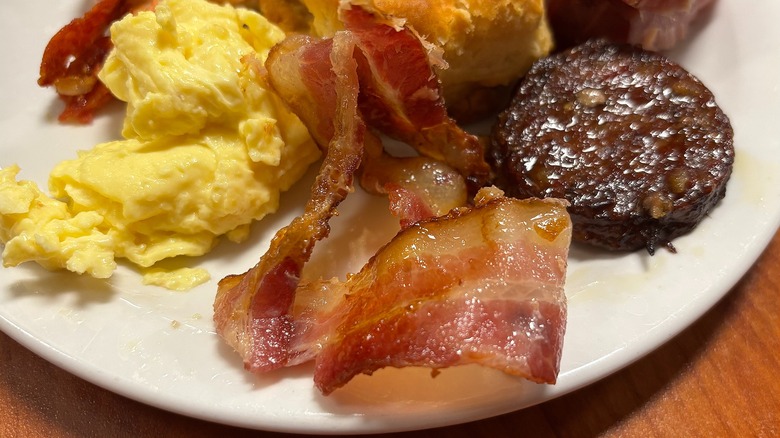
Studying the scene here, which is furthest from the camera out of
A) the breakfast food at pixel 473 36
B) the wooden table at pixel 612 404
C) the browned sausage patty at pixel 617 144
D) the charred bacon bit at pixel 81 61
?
the charred bacon bit at pixel 81 61

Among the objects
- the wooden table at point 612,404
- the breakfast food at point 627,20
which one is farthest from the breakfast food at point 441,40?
the wooden table at point 612,404

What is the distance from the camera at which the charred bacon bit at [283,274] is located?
1.49 metres

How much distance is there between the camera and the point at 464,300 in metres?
1.39

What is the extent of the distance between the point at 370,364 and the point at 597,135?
1.02m

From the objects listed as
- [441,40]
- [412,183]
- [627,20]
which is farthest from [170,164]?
[627,20]

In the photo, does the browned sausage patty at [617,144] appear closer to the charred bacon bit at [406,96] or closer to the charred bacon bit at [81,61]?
the charred bacon bit at [406,96]

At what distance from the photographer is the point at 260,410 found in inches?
54.4

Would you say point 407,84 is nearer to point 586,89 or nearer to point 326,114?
point 326,114

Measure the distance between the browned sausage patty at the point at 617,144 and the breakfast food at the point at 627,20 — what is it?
12 centimetres

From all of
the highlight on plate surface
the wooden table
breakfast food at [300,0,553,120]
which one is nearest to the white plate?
the highlight on plate surface

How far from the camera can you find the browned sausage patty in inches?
68.3

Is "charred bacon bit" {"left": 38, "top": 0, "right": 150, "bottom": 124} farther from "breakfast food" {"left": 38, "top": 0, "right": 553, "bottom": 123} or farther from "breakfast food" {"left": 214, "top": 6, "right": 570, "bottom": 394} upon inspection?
"breakfast food" {"left": 214, "top": 6, "right": 570, "bottom": 394}

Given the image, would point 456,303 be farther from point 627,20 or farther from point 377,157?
point 627,20

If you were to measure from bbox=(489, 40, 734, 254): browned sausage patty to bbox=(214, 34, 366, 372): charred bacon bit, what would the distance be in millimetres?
546
